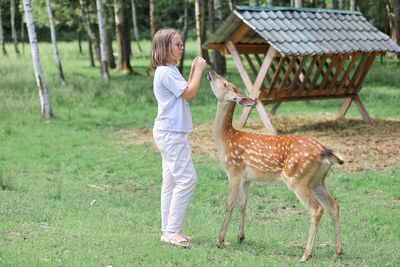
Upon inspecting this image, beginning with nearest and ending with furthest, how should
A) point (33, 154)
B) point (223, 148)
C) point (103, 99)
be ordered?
Result: 1. point (223, 148)
2. point (33, 154)
3. point (103, 99)

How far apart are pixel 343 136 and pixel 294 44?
7.34ft

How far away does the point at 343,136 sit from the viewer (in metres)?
11.5

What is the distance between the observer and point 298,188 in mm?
4793

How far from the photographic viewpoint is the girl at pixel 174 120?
15.9ft

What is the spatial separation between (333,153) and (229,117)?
113cm

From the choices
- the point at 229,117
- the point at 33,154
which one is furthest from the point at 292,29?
the point at 229,117

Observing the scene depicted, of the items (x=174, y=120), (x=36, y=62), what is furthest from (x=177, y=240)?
(x=36, y=62)

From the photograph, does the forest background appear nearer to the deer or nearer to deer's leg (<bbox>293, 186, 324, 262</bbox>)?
deer's leg (<bbox>293, 186, 324, 262</bbox>)

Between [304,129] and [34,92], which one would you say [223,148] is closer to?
[304,129]

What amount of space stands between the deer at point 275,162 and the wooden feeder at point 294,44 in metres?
5.75

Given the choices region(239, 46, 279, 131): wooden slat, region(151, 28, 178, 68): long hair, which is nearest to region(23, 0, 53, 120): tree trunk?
region(239, 46, 279, 131): wooden slat

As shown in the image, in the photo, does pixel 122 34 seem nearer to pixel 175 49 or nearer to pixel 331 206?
pixel 175 49

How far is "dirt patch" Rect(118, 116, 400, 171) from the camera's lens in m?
9.58

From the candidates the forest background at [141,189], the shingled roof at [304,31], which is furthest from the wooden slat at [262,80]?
the forest background at [141,189]
